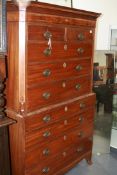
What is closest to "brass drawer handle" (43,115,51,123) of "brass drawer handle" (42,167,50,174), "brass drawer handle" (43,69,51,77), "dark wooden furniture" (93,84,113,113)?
"brass drawer handle" (43,69,51,77)

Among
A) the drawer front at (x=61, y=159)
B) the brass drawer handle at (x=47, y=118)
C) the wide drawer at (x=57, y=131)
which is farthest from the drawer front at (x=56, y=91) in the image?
the drawer front at (x=61, y=159)

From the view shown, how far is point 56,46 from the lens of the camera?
2.03 m

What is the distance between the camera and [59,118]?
7.25 ft

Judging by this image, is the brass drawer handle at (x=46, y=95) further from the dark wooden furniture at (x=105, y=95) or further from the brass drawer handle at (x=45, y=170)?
the dark wooden furniture at (x=105, y=95)

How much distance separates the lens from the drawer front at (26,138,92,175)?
6.96 feet

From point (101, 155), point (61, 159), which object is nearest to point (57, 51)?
point (61, 159)

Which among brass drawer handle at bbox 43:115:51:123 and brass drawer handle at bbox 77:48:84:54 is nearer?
brass drawer handle at bbox 43:115:51:123

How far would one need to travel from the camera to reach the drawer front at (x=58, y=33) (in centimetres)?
182

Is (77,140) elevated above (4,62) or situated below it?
below

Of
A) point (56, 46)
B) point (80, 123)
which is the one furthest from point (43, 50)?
point (80, 123)

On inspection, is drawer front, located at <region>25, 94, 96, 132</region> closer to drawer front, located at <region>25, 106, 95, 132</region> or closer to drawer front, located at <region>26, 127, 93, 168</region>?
drawer front, located at <region>25, 106, 95, 132</region>

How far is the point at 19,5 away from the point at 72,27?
61 cm

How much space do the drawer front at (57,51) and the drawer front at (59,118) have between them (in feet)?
1.54

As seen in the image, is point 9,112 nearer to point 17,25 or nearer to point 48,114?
point 48,114
